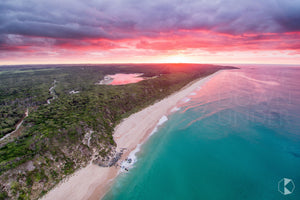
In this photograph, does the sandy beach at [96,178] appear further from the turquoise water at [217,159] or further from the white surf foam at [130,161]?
the turquoise water at [217,159]

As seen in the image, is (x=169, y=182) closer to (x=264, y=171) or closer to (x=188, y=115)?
(x=264, y=171)

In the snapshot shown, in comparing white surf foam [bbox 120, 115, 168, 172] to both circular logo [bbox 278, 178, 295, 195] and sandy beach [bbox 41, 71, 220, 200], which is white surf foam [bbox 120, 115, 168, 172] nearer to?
sandy beach [bbox 41, 71, 220, 200]

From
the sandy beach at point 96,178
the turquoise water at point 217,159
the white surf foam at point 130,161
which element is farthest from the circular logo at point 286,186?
the sandy beach at point 96,178

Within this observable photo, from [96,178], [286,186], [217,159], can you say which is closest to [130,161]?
[96,178]

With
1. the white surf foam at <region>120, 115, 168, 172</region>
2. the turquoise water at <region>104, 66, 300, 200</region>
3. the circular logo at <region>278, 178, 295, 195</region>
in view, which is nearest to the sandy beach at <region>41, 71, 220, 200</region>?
the white surf foam at <region>120, 115, 168, 172</region>

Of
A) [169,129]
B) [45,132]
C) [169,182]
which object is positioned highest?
[45,132]

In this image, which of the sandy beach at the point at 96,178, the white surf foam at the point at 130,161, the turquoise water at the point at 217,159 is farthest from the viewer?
the white surf foam at the point at 130,161

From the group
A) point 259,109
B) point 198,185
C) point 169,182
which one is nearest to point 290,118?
point 259,109

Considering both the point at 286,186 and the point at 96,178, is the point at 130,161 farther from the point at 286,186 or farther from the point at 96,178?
the point at 286,186
